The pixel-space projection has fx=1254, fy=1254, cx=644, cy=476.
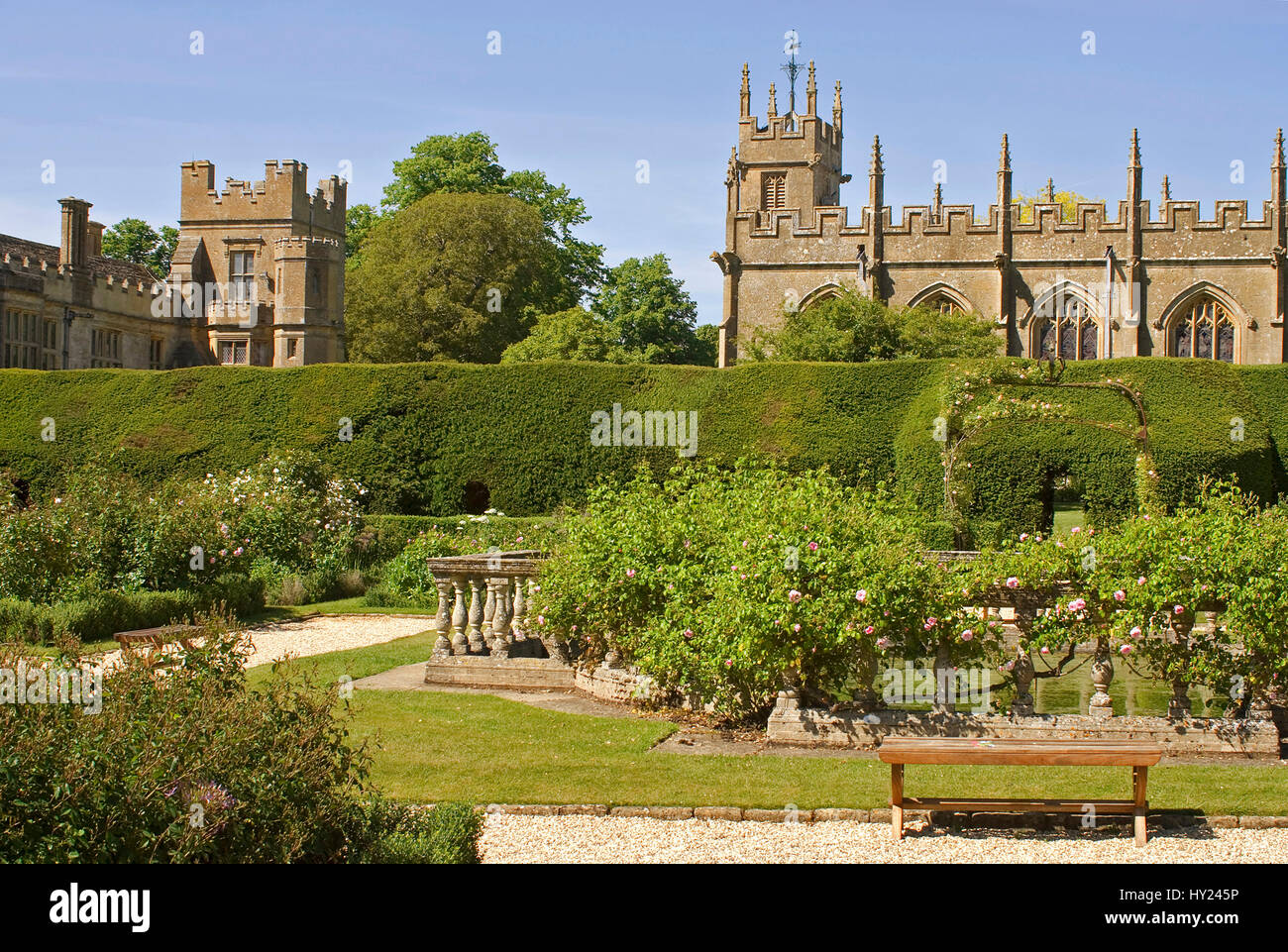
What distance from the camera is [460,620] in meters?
11.0

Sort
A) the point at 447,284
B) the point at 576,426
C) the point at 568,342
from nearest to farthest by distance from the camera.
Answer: the point at 576,426, the point at 568,342, the point at 447,284

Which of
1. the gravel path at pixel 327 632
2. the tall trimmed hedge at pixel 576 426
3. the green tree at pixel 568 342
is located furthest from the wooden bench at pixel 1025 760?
the green tree at pixel 568 342

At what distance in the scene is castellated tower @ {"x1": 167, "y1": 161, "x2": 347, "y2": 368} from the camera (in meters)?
36.2

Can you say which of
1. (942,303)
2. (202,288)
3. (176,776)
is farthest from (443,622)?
(202,288)

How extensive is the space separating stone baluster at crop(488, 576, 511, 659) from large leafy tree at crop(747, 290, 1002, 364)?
17.0 m

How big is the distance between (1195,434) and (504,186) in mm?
31387

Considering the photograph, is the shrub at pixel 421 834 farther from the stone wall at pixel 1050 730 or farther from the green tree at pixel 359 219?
the green tree at pixel 359 219

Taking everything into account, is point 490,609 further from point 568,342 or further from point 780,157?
point 780,157

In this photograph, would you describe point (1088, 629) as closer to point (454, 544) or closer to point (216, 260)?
point (454, 544)

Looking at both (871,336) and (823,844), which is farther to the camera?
(871,336)

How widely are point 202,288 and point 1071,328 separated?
25.8m

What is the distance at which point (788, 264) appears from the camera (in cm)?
3378

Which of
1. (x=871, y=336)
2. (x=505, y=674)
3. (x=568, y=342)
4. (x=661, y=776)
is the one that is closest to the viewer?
(x=661, y=776)

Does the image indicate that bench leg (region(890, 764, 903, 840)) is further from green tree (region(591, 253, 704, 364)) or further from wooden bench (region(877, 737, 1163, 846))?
green tree (region(591, 253, 704, 364))
